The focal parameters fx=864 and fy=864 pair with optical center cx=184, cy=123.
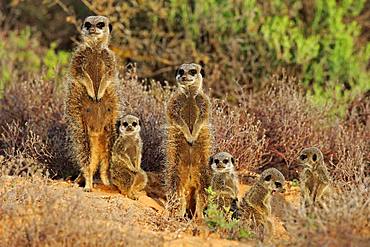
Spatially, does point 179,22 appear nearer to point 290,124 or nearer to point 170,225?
point 290,124

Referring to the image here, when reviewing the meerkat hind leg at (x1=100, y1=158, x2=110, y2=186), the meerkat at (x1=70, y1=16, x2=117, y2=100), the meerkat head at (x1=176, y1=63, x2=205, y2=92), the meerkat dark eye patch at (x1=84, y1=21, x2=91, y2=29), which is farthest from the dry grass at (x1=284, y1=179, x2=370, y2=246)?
the meerkat dark eye patch at (x1=84, y1=21, x2=91, y2=29)

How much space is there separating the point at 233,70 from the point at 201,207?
4.68 meters

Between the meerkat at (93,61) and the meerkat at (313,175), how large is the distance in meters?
2.13

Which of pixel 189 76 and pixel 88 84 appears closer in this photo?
pixel 189 76

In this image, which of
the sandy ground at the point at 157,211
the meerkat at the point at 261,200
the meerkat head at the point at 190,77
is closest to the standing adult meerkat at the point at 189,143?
the meerkat head at the point at 190,77

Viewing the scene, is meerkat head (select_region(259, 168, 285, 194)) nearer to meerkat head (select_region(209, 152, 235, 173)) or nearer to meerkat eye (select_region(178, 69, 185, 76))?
meerkat head (select_region(209, 152, 235, 173))

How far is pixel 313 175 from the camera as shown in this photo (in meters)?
8.18

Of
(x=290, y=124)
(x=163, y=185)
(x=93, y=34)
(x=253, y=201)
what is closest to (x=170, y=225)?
(x=253, y=201)

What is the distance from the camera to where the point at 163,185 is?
355 inches

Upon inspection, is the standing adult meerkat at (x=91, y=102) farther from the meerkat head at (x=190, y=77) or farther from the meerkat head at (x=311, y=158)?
the meerkat head at (x=311, y=158)

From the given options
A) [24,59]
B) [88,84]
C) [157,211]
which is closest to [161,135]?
[88,84]

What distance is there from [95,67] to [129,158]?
3.26ft

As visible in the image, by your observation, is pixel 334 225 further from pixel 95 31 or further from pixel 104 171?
pixel 95 31

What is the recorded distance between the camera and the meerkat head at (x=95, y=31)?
8617 millimetres
